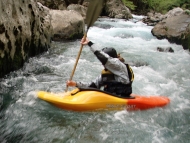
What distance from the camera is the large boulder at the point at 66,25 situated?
368 inches

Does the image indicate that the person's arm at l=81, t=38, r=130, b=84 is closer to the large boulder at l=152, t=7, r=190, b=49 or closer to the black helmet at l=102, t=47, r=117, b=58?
the black helmet at l=102, t=47, r=117, b=58

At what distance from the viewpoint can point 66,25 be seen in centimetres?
936

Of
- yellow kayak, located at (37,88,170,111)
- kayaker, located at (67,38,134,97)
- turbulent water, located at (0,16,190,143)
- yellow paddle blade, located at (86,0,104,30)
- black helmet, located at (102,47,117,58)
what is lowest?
turbulent water, located at (0,16,190,143)

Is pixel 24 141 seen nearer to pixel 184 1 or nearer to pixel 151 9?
pixel 151 9

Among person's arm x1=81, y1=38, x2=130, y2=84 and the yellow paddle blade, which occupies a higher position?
the yellow paddle blade

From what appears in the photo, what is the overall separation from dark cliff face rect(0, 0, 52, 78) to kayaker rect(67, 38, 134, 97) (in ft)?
5.92

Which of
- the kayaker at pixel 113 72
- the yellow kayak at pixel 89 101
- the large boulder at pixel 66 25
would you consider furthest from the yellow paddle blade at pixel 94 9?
the large boulder at pixel 66 25

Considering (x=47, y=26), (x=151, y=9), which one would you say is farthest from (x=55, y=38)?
(x=151, y=9)

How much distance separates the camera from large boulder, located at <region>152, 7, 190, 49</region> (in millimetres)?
10086

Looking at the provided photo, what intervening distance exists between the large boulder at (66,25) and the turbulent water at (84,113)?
5.89 feet

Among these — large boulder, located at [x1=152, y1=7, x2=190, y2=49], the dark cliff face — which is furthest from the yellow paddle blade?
large boulder, located at [x1=152, y1=7, x2=190, y2=49]

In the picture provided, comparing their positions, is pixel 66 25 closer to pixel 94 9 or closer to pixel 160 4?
pixel 94 9

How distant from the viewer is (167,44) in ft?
35.8

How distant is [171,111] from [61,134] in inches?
84.1
